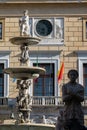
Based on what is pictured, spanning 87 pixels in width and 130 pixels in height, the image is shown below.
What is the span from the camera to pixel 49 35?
3538 centimetres

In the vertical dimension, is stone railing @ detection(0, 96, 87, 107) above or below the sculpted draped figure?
below

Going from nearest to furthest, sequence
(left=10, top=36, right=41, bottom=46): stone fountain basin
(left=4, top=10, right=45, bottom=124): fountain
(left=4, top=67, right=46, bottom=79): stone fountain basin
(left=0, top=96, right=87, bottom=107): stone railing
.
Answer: (left=4, top=67, right=46, bottom=79): stone fountain basin
(left=4, top=10, right=45, bottom=124): fountain
(left=10, top=36, right=41, bottom=46): stone fountain basin
(left=0, top=96, right=87, bottom=107): stone railing

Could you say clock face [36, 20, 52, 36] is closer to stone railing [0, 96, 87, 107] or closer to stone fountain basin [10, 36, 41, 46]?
stone railing [0, 96, 87, 107]

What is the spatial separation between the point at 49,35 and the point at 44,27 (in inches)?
23.2

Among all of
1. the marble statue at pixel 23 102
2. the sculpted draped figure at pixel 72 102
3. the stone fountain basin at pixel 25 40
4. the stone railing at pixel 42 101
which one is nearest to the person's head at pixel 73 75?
the sculpted draped figure at pixel 72 102

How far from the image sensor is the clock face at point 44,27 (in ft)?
116

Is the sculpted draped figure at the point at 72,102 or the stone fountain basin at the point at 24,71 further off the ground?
the stone fountain basin at the point at 24,71

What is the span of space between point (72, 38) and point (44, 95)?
4.12m

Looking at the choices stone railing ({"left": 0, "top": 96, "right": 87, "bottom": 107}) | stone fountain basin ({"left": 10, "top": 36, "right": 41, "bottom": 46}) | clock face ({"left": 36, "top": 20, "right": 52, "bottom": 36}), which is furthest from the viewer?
clock face ({"left": 36, "top": 20, "right": 52, "bottom": 36})

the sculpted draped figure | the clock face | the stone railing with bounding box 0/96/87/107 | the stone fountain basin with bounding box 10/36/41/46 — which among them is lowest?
Answer: the stone railing with bounding box 0/96/87/107

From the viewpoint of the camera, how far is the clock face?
116ft

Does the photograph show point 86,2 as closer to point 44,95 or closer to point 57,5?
point 57,5

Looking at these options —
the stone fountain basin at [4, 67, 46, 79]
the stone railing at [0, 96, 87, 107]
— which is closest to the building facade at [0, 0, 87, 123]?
the stone railing at [0, 96, 87, 107]

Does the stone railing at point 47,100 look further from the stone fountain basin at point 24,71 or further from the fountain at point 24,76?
the stone fountain basin at point 24,71
